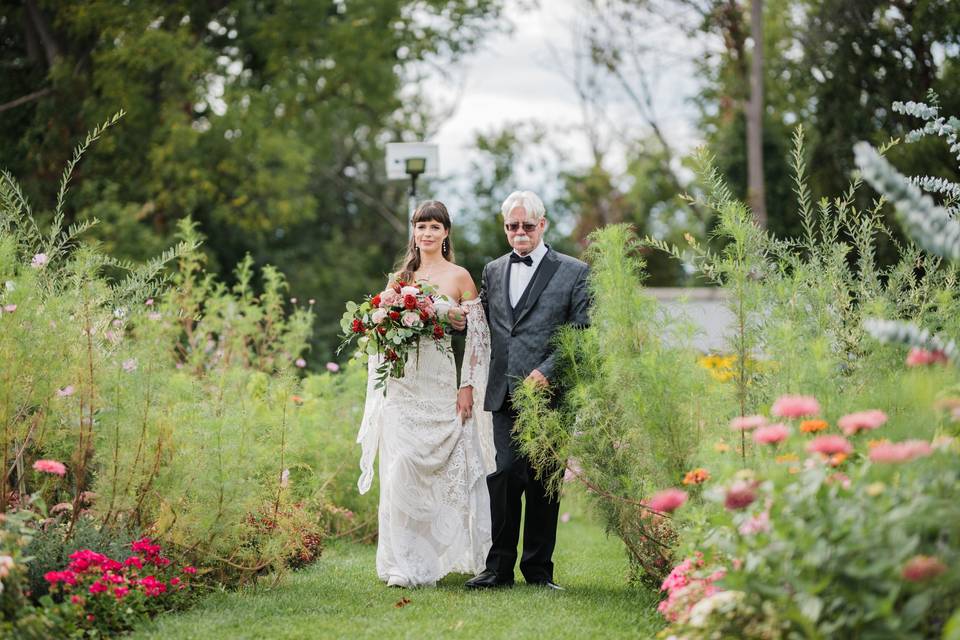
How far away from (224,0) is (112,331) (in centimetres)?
1450

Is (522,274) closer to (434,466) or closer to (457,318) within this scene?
(457,318)

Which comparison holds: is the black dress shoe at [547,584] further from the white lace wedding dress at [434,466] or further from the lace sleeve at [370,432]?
the lace sleeve at [370,432]

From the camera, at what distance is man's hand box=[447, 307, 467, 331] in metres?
6.29

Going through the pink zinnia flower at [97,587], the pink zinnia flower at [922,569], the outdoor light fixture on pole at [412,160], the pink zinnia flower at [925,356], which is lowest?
the pink zinnia flower at [97,587]

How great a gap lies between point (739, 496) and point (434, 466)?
296 centimetres

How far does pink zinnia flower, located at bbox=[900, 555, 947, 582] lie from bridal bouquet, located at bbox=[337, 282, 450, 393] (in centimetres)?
353

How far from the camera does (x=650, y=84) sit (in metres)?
21.8

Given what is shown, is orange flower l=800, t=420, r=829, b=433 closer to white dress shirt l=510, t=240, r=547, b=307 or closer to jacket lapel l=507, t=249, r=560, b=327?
jacket lapel l=507, t=249, r=560, b=327

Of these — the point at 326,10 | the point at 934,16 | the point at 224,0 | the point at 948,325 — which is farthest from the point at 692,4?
the point at 948,325

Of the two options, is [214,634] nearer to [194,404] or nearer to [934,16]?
[194,404]

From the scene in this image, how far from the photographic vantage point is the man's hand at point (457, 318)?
6289 mm

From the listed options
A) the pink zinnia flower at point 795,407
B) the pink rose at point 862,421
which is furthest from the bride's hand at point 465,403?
the pink rose at point 862,421

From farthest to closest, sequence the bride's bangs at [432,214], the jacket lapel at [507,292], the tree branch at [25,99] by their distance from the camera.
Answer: the tree branch at [25,99]
the bride's bangs at [432,214]
the jacket lapel at [507,292]

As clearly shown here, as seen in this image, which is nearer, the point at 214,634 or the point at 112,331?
the point at 214,634
